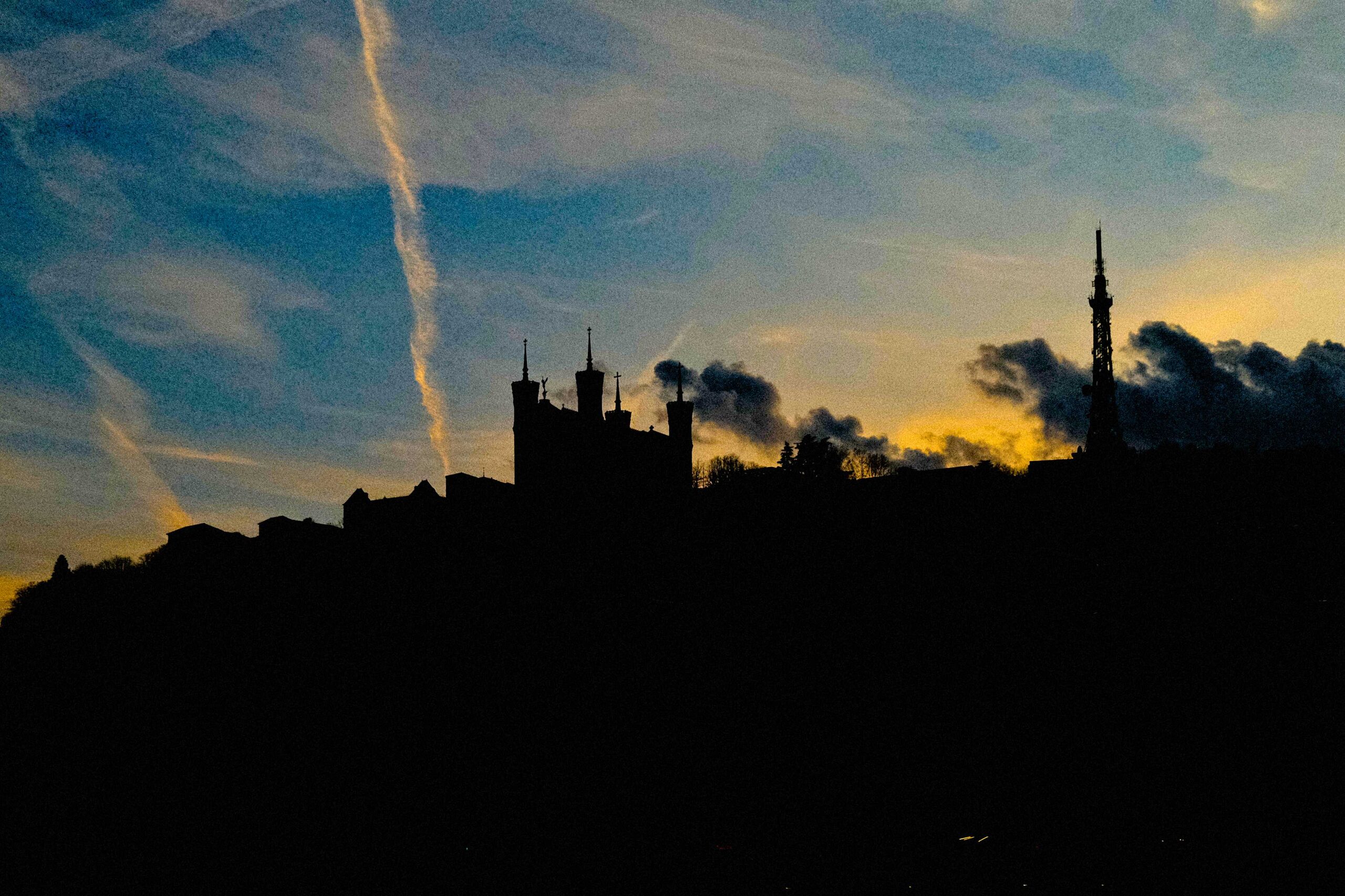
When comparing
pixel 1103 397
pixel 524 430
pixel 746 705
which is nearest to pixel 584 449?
pixel 524 430

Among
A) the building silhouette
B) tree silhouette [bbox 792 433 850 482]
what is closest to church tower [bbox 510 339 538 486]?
the building silhouette

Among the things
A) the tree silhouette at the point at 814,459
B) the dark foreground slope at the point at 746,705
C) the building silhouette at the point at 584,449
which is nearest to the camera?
the dark foreground slope at the point at 746,705

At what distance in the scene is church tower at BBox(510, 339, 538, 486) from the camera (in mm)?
73438

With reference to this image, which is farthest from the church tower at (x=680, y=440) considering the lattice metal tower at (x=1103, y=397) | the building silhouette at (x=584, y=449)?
the lattice metal tower at (x=1103, y=397)

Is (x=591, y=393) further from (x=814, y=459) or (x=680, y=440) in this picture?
(x=814, y=459)

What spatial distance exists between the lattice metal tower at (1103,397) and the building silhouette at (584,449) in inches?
1268

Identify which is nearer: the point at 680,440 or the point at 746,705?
the point at 746,705

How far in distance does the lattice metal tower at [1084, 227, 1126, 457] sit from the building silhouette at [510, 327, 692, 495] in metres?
32.2

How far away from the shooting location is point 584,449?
7306 cm

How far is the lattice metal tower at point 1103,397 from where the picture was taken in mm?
84688

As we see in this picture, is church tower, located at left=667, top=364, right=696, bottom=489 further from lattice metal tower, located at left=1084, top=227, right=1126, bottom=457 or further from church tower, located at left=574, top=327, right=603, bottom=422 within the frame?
lattice metal tower, located at left=1084, top=227, right=1126, bottom=457

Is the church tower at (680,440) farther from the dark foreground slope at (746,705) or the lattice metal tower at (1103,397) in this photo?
the lattice metal tower at (1103,397)

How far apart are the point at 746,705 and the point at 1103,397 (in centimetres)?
4542

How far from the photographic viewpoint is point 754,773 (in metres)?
51.2
